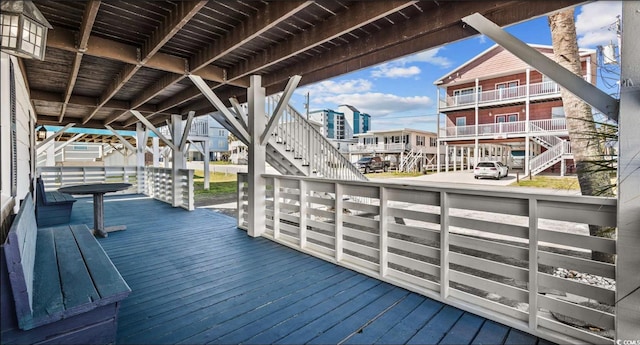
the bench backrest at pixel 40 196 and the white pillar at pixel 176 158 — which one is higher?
the white pillar at pixel 176 158

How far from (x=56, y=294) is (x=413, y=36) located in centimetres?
321

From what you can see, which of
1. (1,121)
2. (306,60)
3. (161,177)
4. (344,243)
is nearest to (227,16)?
(306,60)

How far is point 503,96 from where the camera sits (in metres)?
16.4

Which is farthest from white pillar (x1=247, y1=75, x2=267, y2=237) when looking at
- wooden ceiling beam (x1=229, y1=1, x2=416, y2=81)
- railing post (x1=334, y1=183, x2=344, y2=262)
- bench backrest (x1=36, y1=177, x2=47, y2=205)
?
bench backrest (x1=36, y1=177, x2=47, y2=205)

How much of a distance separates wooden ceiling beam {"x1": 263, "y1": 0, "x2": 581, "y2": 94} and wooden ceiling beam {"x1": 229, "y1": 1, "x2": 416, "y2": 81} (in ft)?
1.44

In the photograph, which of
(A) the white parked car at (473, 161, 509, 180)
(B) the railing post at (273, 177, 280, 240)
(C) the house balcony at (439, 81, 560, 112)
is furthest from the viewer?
(A) the white parked car at (473, 161, 509, 180)

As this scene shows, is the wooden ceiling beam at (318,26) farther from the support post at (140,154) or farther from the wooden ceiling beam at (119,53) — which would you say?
the support post at (140,154)

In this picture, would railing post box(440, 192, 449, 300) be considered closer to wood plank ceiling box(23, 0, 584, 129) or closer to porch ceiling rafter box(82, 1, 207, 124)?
wood plank ceiling box(23, 0, 584, 129)

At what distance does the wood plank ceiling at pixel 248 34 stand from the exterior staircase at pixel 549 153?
15.3m

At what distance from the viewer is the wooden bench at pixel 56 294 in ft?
4.65

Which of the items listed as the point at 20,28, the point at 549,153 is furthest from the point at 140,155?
the point at 549,153

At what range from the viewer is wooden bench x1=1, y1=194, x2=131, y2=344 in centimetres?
142

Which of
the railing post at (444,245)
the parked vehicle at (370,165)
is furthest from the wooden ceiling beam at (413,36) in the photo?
the parked vehicle at (370,165)

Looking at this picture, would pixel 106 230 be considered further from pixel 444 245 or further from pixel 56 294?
pixel 444 245
